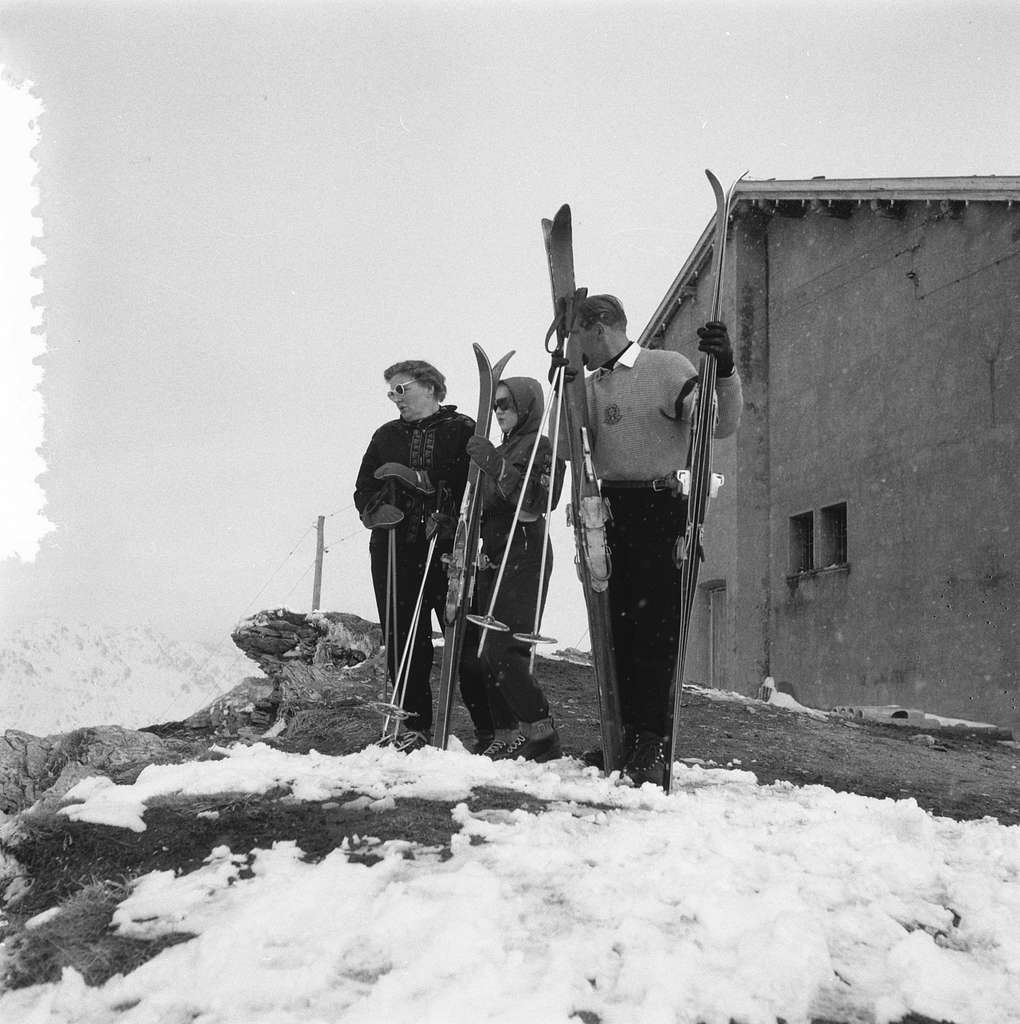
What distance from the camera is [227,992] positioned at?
182 centimetres

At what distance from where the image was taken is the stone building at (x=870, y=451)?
1056 cm

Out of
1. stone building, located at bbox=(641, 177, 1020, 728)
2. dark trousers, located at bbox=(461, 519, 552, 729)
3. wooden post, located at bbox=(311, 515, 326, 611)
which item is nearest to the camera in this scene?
dark trousers, located at bbox=(461, 519, 552, 729)

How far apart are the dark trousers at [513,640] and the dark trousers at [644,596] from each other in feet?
1.53

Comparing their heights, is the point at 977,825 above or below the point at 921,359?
below

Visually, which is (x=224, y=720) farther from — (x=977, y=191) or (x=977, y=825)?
(x=977, y=191)

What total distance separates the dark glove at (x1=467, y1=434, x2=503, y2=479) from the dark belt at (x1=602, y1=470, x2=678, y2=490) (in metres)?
0.54

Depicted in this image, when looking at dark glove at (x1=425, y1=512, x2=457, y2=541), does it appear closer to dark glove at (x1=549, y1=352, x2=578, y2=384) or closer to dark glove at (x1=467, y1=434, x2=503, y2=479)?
dark glove at (x1=467, y1=434, x2=503, y2=479)

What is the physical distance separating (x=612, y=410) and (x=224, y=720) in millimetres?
6537

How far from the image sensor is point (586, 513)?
13.0 ft

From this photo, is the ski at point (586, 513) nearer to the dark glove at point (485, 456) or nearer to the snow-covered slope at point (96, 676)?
the dark glove at point (485, 456)

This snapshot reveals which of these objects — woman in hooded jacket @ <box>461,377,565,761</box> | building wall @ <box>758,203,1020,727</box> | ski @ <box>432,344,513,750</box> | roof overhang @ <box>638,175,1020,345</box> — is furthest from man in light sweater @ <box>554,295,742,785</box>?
roof overhang @ <box>638,175,1020,345</box>

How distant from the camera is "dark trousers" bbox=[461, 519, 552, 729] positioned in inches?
170

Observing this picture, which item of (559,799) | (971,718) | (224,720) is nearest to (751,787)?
→ (559,799)

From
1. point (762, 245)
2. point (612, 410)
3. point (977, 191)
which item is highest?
point (762, 245)
